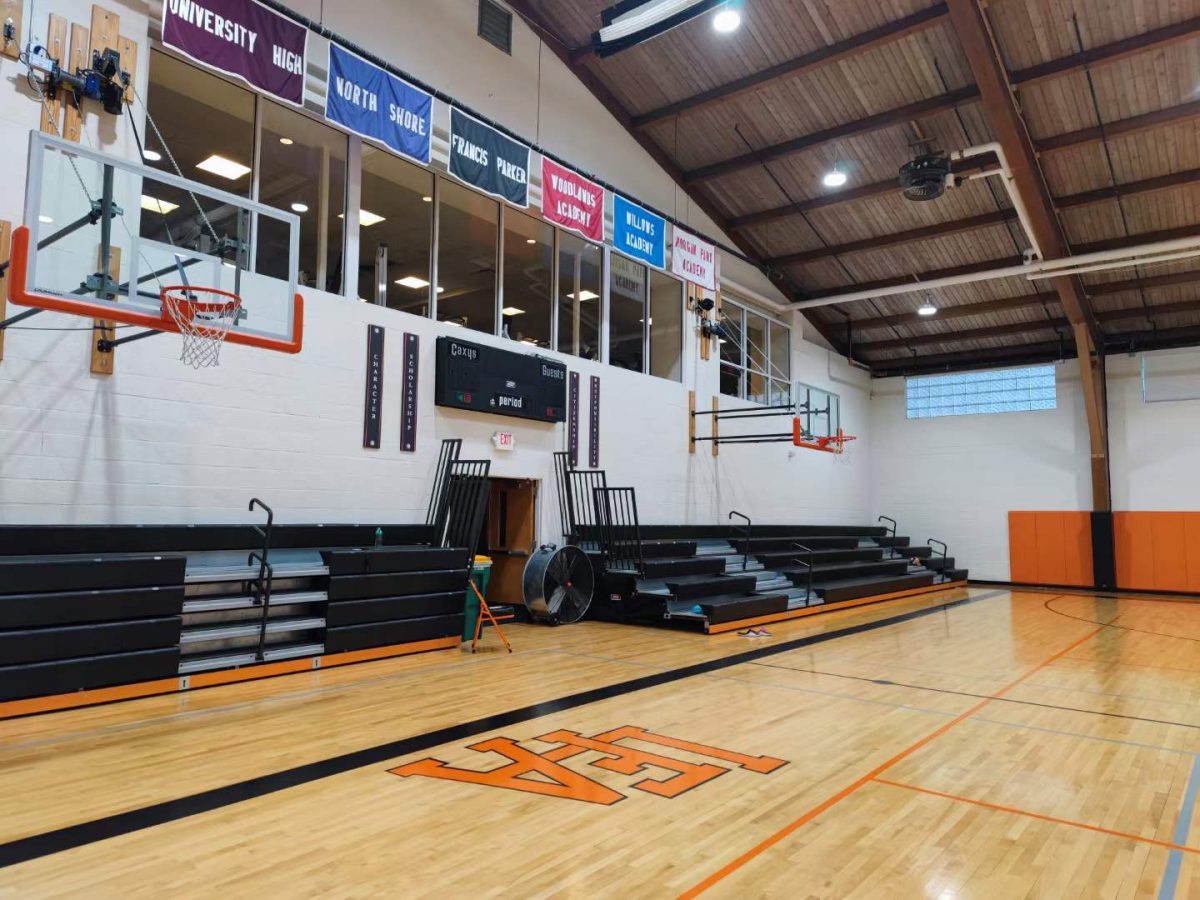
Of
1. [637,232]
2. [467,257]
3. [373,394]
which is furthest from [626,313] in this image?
[373,394]

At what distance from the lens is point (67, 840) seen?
107 inches

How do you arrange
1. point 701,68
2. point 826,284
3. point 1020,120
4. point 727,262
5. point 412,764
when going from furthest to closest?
1. point 826,284
2. point 727,262
3. point 701,68
4. point 1020,120
5. point 412,764

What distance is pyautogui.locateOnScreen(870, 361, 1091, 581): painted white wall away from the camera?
1432 centimetres

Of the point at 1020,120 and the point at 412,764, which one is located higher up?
the point at 1020,120

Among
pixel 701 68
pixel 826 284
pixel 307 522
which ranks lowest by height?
pixel 307 522

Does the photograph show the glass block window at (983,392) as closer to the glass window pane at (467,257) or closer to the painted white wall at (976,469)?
the painted white wall at (976,469)

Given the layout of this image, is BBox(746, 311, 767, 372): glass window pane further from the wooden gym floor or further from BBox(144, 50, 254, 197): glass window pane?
BBox(144, 50, 254, 197): glass window pane

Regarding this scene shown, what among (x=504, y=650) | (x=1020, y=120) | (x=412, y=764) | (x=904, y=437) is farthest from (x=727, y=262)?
(x=412, y=764)

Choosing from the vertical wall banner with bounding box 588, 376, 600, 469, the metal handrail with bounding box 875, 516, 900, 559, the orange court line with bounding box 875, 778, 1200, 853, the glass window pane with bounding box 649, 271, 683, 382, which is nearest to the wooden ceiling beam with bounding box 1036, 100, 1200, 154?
the glass window pane with bounding box 649, 271, 683, 382

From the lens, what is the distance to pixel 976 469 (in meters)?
15.2

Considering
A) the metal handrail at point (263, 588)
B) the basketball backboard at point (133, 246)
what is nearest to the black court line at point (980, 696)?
the metal handrail at point (263, 588)

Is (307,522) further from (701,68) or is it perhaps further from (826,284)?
(826,284)

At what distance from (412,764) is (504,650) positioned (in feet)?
10.0

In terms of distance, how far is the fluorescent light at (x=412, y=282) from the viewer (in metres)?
8.05
